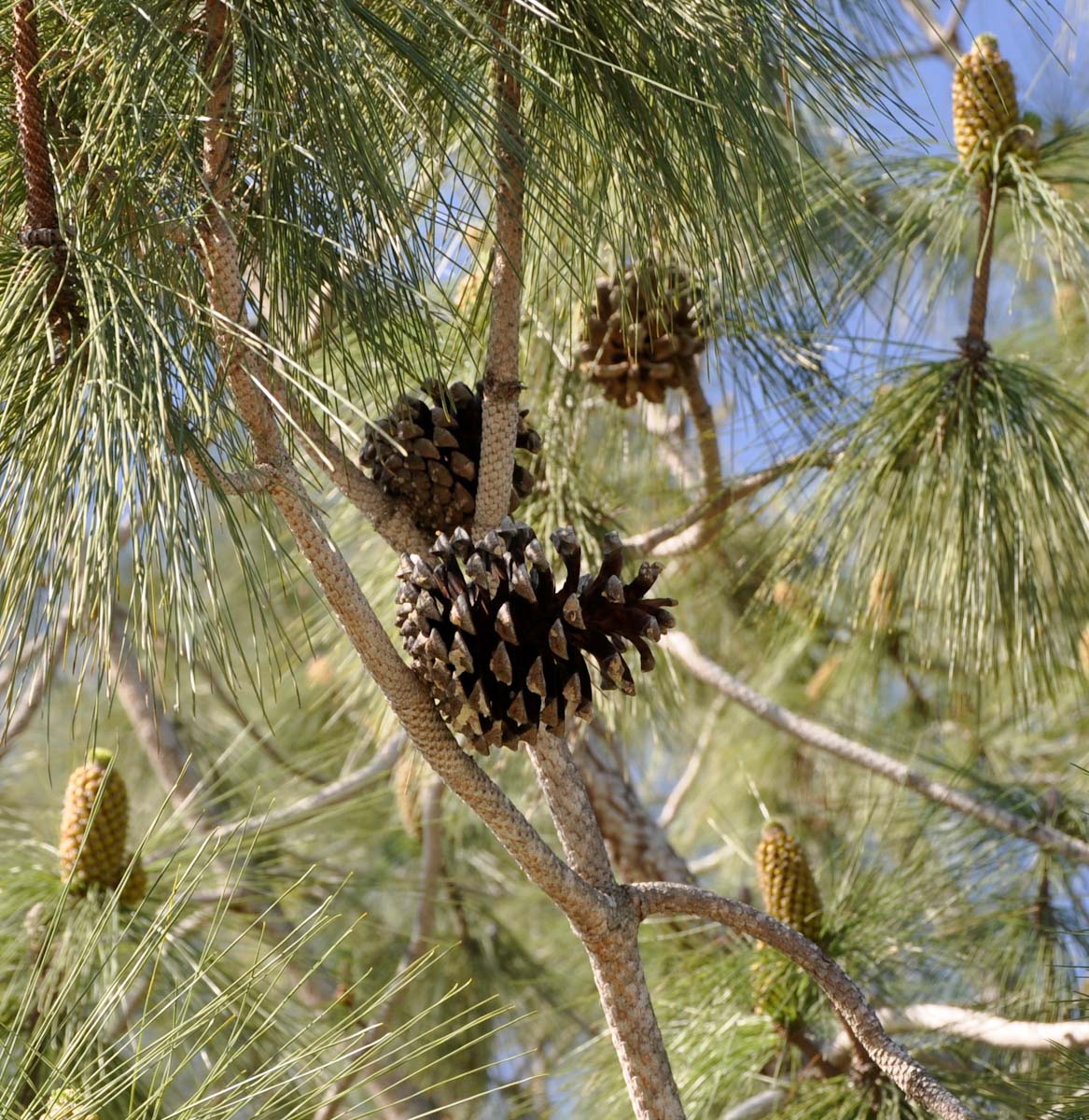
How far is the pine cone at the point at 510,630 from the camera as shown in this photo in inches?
38.4

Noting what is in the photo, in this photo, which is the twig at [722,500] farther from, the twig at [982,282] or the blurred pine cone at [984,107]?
the blurred pine cone at [984,107]

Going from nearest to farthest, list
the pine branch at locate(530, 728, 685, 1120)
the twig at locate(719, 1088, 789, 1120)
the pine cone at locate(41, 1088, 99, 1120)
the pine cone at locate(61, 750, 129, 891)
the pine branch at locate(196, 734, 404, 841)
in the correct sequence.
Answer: the pine cone at locate(41, 1088, 99, 1120), the pine branch at locate(530, 728, 685, 1120), the twig at locate(719, 1088, 789, 1120), the pine cone at locate(61, 750, 129, 891), the pine branch at locate(196, 734, 404, 841)

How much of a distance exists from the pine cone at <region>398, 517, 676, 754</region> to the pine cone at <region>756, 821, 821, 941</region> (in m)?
0.66

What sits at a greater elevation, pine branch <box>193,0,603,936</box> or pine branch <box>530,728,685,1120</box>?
pine branch <box>193,0,603,936</box>

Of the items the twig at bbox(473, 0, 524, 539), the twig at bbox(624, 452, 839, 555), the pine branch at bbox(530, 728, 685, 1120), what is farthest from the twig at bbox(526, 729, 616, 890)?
the twig at bbox(624, 452, 839, 555)

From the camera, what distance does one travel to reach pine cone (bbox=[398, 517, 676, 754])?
98 cm

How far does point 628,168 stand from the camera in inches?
43.3

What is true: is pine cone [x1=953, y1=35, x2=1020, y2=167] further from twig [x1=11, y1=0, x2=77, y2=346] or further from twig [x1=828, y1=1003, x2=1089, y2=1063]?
twig [x1=11, y1=0, x2=77, y2=346]

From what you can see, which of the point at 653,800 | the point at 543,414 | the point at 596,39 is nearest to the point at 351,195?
the point at 596,39

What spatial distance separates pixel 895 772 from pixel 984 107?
792 millimetres

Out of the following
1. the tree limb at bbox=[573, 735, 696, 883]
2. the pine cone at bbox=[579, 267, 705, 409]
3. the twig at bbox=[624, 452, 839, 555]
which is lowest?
the tree limb at bbox=[573, 735, 696, 883]

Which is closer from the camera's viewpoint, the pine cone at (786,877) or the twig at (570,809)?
the twig at (570,809)

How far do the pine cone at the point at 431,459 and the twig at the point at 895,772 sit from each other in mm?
872

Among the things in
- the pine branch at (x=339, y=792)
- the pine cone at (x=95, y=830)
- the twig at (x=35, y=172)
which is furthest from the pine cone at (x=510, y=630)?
the pine branch at (x=339, y=792)
